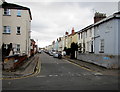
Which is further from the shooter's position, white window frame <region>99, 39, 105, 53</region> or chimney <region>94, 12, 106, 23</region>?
chimney <region>94, 12, 106, 23</region>

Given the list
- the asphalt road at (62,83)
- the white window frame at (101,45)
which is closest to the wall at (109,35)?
the white window frame at (101,45)

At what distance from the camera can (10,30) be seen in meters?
27.5

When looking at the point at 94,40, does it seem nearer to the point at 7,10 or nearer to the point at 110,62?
the point at 110,62

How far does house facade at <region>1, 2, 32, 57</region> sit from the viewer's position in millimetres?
27297

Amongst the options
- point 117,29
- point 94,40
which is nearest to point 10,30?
point 94,40

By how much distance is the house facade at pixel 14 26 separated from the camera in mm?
27297

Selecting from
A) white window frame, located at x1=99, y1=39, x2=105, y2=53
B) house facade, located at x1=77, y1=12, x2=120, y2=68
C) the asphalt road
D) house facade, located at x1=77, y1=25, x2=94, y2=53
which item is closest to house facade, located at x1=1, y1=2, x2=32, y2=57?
house facade, located at x1=77, y1=12, x2=120, y2=68

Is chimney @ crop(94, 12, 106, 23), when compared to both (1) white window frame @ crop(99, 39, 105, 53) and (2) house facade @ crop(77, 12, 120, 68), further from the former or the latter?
(1) white window frame @ crop(99, 39, 105, 53)

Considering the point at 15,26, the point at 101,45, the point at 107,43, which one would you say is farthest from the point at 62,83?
the point at 15,26

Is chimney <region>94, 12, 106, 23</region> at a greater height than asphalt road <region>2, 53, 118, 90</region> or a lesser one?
greater

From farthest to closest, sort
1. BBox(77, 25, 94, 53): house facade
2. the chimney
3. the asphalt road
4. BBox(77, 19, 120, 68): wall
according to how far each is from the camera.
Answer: BBox(77, 25, 94, 53): house facade
the chimney
BBox(77, 19, 120, 68): wall
the asphalt road

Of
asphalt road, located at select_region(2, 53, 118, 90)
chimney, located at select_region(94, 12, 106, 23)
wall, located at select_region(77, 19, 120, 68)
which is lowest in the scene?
asphalt road, located at select_region(2, 53, 118, 90)

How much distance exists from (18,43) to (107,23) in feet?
48.0

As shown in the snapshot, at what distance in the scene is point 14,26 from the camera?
90.6 ft
